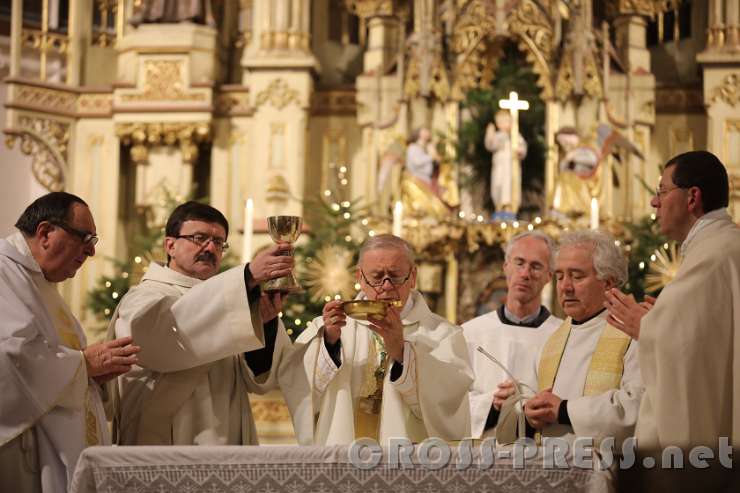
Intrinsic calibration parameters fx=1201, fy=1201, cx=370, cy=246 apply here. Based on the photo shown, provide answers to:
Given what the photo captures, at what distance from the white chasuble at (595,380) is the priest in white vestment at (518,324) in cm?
35

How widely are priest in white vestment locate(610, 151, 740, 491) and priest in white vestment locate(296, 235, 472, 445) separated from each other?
0.88 meters

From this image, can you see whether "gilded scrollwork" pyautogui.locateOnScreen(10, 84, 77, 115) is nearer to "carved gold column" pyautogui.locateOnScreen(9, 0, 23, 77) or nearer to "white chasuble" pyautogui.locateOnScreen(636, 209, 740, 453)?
"carved gold column" pyautogui.locateOnScreen(9, 0, 23, 77)

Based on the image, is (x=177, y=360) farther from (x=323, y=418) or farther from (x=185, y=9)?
(x=185, y=9)

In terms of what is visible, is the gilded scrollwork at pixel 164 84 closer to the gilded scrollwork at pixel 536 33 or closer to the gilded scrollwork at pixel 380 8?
the gilded scrollwork at pixel 380 8

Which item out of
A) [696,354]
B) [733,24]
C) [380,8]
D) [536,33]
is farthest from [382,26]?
[696,354]

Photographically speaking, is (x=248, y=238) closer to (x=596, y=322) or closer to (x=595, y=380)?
(x=596, y=322)

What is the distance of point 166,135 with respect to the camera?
11.5m

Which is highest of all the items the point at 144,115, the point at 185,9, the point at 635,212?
the point at 185,9

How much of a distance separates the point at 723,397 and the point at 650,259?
6228 millimetres

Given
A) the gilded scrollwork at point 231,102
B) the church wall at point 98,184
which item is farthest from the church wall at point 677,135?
the church wall at point 98,184

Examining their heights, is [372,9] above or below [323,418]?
above

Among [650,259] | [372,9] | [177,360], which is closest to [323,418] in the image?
[177,360]

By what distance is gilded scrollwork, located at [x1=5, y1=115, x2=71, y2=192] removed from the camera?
1140cm

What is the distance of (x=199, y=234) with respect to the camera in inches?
188
